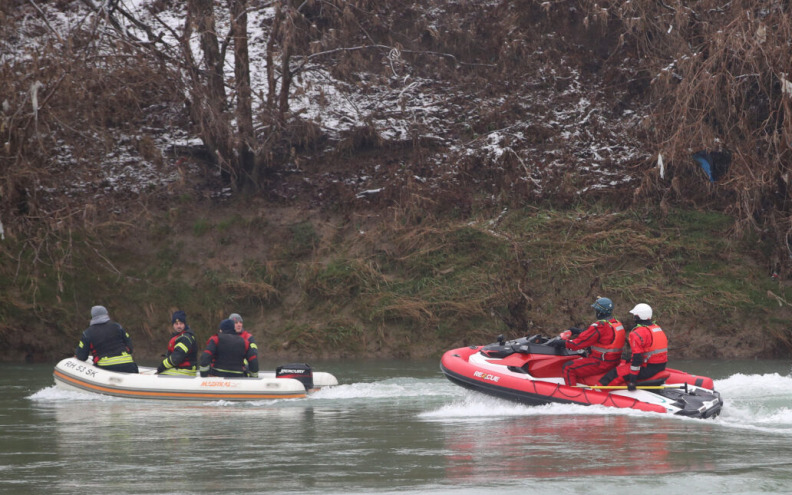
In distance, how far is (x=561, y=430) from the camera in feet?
31.9

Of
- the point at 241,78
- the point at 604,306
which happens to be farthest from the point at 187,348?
the point at 241,78

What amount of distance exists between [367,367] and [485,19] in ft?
39.3

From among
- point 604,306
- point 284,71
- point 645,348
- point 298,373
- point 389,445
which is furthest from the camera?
point 284,71

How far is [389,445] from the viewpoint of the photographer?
883cm

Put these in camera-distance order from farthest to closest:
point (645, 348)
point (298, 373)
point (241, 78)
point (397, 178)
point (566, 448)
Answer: point (397, 178), point (241, 78), point (298, 373), point (645, 348), point (566, 448)

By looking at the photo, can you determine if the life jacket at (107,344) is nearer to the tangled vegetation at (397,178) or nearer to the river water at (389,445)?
the river water at (389,445)

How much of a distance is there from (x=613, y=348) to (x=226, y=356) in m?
5.45

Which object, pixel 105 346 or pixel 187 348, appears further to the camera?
pixel 105 346

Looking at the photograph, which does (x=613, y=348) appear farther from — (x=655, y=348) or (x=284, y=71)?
(x=284, y=71)

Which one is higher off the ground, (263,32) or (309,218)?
(263,32)

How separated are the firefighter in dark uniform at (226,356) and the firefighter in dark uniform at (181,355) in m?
0.42

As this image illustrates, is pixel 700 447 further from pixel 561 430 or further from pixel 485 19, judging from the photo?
pixel 485 19

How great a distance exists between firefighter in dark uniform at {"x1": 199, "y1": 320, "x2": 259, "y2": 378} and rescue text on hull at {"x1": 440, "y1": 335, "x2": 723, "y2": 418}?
2961mm

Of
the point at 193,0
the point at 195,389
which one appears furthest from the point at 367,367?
the point at 193,0
